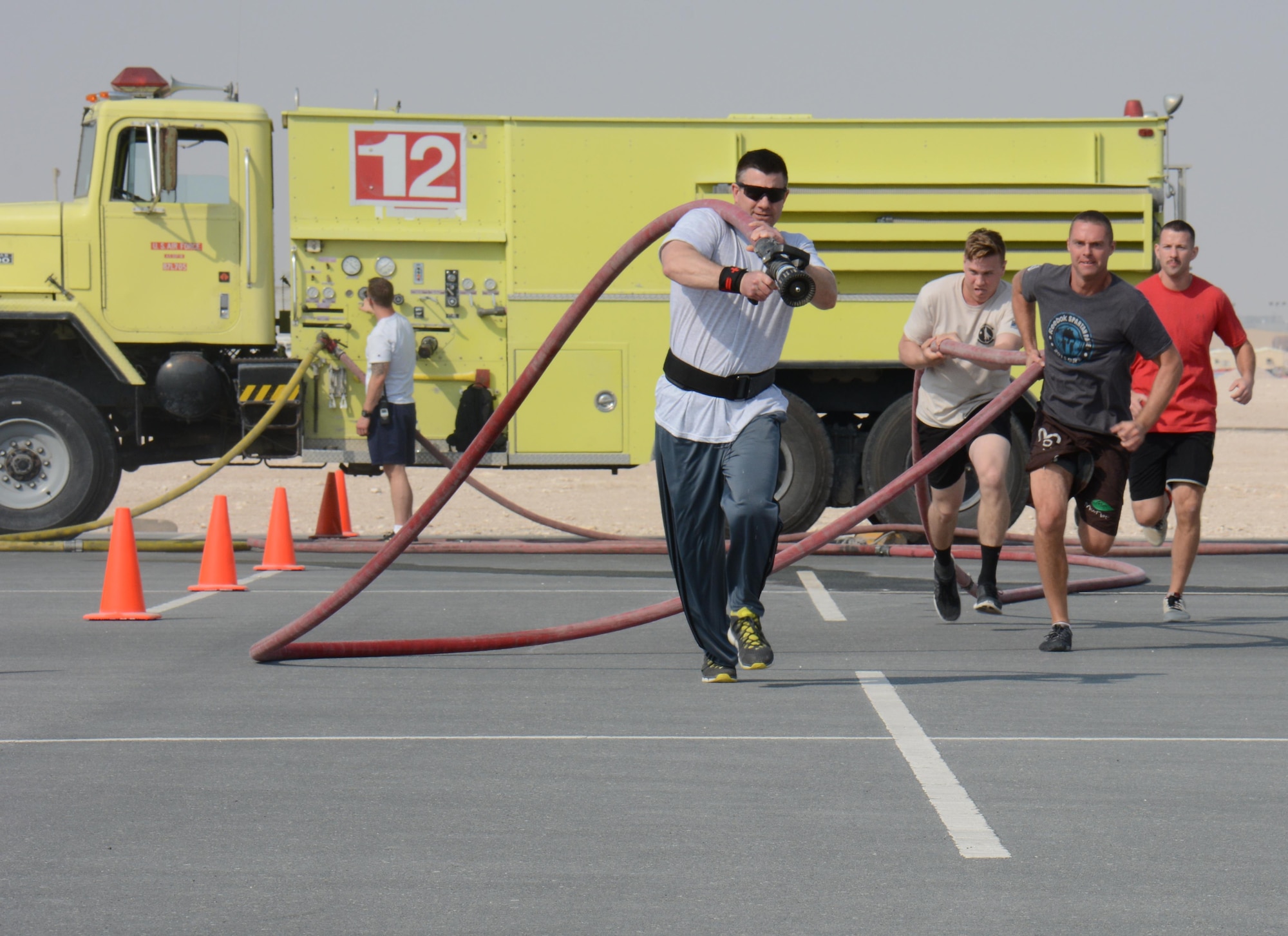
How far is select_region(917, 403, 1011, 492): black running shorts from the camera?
906cm

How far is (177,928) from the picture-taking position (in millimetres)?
3789

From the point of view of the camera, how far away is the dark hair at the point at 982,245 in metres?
8.88

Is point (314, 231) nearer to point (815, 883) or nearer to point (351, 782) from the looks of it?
point (351, 782)

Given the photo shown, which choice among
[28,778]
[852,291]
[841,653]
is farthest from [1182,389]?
[28,778]

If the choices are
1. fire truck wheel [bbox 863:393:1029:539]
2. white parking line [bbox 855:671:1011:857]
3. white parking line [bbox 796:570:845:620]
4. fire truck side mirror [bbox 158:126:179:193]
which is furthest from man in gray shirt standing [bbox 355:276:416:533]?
white parking line [bbox 855:671:1011:857]

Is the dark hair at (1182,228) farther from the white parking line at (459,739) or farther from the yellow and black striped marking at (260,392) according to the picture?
the yellow and black striped marking at (260,392)

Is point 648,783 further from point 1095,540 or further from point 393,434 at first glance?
point 393,434

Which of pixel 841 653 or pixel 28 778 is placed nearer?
pixel 28 778

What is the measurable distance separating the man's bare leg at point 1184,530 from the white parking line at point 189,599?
Result: 5.58 metres

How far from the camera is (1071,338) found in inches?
314

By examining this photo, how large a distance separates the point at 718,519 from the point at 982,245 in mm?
2743

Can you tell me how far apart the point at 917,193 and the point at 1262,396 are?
231 ft

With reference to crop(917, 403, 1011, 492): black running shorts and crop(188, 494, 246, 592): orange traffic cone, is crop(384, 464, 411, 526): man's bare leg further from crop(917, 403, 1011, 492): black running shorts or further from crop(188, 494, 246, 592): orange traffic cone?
crop(917, 403, 1011, 492): black running shorts

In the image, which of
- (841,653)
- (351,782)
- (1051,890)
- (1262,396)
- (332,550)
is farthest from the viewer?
(1262,396)
